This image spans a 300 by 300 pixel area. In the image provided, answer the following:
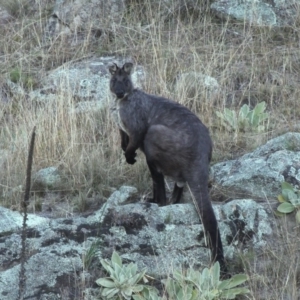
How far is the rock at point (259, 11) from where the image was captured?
32.4 feet

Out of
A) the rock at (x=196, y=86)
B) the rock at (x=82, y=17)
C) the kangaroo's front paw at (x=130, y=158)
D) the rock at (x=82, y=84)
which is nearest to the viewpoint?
the kangaroo's front paw at (x=130, y=158)

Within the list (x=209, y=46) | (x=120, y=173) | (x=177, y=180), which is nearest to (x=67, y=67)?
(x=209, y=46)

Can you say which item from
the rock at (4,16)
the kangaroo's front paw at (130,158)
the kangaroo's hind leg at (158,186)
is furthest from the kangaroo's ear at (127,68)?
the rock at (4,16)

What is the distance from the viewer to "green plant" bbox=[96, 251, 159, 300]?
199 inches

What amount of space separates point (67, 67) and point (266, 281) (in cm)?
470

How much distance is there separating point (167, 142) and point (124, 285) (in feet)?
4.87

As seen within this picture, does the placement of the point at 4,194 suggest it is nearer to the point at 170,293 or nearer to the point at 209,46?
the point at 170,293

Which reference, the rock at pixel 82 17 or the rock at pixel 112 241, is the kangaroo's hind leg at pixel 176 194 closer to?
the rock at pixel 112 241

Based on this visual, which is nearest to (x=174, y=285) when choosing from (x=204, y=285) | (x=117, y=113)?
(x=204, y=285)

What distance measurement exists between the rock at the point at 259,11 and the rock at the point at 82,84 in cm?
150

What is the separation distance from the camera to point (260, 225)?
5840mm

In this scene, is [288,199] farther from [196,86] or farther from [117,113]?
[196,86]

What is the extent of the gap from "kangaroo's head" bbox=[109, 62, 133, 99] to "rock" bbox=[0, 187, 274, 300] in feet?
3.75

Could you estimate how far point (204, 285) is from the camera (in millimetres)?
5059
